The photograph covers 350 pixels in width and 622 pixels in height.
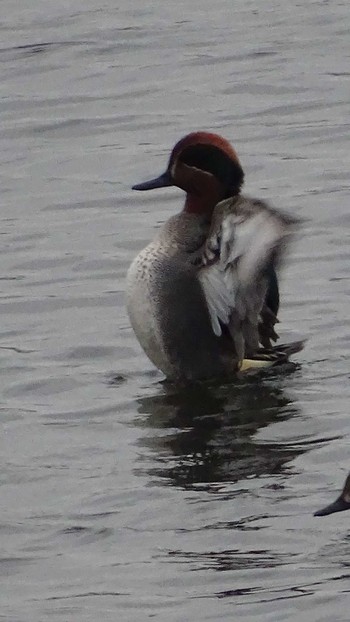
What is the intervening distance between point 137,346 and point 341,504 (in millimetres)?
3129

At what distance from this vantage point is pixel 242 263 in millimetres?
7867

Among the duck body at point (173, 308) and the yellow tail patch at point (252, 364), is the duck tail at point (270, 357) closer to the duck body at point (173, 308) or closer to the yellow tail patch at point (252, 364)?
the yellow tail patch at point (252, 364)

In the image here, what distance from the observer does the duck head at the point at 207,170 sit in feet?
27.8

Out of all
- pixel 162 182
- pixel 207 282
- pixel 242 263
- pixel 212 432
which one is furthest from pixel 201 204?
pixel 212 432

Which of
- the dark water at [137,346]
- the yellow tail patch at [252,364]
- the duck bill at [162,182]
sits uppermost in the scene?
the duck bill at [162,182]

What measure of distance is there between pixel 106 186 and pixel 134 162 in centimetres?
48

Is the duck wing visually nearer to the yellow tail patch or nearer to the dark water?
the yellow tail patch

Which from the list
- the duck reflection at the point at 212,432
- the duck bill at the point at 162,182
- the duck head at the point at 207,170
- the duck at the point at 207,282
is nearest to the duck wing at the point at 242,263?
the duck at the point at 207,282

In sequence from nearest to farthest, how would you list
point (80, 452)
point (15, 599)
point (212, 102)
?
point (15, 599)
point (80, 452)
point (212, 102)

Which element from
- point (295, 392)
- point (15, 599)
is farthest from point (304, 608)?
point (295, 392)

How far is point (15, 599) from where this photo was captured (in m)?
5.70

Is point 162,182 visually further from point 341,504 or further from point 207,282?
point 341,504

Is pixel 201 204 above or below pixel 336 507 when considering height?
above

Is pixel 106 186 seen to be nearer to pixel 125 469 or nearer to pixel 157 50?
pixel 157 50
